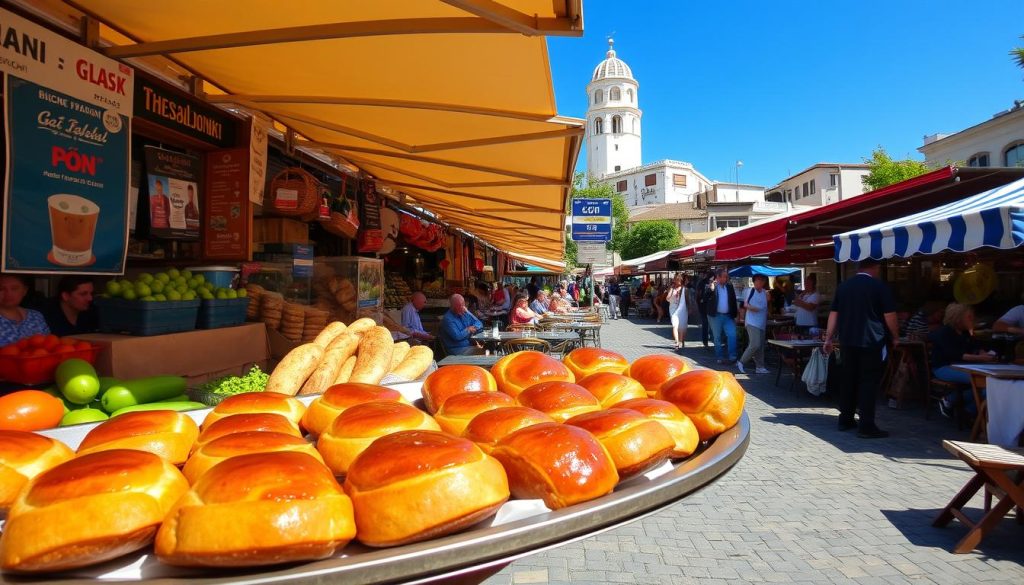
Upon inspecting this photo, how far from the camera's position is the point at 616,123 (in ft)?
344

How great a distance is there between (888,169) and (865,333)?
113 ft

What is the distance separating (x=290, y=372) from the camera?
226cm

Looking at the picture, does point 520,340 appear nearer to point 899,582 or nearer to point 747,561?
point 747,561

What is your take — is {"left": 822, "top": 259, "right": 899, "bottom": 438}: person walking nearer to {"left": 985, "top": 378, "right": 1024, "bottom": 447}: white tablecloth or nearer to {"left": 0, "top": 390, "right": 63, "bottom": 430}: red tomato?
{"left": 985, "top": 378, "right": 1024, "bottom": 447}: white tablecloth

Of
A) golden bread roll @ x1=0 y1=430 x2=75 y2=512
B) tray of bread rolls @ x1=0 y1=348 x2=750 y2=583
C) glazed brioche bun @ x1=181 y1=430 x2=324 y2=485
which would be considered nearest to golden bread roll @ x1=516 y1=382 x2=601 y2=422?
tray of bread rolls @ x1=0 y1=348 x2=750 y2=583

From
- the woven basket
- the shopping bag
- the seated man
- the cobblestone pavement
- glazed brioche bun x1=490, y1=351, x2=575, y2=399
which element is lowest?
the cobblestone pavement

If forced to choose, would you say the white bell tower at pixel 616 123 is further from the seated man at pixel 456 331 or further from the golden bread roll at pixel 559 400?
the golden bread roll at pixel 559 400

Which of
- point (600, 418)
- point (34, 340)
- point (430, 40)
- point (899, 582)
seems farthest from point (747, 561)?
point (34, 340)

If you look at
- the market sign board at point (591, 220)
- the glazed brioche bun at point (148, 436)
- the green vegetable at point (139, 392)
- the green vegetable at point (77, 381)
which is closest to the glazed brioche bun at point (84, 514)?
the glazed brioche bun at point (148, 436)

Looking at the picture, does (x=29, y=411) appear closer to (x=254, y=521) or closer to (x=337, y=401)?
(x=337, y=401)

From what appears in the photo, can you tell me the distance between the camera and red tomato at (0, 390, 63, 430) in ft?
4.93

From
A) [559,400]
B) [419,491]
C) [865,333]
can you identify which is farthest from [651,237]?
[419,491]

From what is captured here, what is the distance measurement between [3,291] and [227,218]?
4.53 feet

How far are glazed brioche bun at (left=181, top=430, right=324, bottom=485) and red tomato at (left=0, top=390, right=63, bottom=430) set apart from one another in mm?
859
